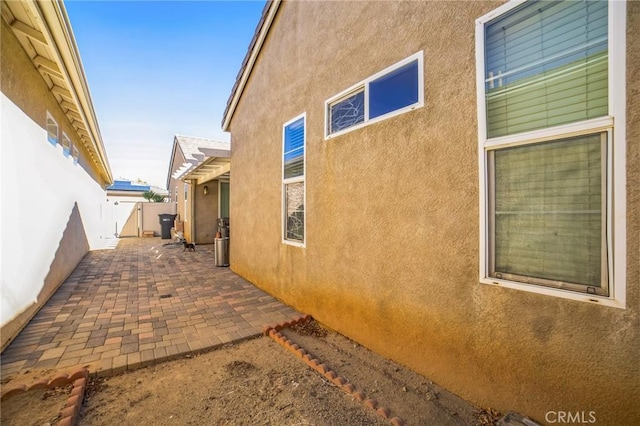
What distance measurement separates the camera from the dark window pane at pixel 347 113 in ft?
12.8

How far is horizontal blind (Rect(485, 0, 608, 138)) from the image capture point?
1988 mm

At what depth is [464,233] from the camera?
2.61 meters

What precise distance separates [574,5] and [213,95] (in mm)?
15603

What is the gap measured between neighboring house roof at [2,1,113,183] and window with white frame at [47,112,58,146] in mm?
654

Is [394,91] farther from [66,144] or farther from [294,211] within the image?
[66,144]

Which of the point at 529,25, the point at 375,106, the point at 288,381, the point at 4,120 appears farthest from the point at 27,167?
the point at 529,25

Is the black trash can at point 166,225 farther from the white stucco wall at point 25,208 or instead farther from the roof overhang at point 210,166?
the white stucco wall at point 25,208

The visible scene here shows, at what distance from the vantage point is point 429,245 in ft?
9.46

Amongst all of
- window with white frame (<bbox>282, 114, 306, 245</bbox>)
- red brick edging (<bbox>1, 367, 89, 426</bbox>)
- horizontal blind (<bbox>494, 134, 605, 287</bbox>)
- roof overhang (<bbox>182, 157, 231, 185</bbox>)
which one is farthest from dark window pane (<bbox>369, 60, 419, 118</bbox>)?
roof overhang (<bbox>182, 157, 231, 185</bbox>)

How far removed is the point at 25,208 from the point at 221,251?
519cm

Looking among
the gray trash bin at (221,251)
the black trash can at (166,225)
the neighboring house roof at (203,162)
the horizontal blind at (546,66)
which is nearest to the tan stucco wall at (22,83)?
the neighboring house roof at (203,162)

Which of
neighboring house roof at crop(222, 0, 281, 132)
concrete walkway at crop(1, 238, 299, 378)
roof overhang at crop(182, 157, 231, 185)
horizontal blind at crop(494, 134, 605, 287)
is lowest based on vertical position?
concrete walkway at crop(1, 238, 299, 378)

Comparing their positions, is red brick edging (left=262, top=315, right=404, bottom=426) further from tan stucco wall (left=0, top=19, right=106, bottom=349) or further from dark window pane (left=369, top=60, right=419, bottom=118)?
tan stucco wall (left=0, top=19, right=106, bottom=349)

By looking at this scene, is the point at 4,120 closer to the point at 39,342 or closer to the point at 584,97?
the point at 39,342
